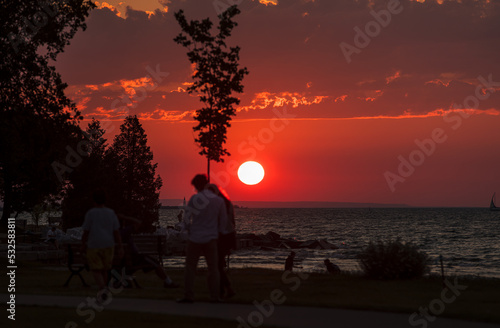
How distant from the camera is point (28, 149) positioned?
2517 centimetres

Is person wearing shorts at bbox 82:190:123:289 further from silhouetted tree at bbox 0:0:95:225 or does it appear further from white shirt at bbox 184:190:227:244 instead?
silhouetted tree at bbox 0:0:95:225

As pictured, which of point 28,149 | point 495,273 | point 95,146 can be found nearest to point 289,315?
point 28,149

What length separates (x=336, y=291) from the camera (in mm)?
14703

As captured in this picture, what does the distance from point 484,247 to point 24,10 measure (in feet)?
210

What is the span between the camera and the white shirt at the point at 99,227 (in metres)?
12.0

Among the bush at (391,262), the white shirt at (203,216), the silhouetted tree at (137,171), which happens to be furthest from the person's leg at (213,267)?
the silhouetted tree at (137,171)

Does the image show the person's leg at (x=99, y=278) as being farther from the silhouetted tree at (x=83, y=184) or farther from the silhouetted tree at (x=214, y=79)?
the silhouetted tree at (x=83, y=184)

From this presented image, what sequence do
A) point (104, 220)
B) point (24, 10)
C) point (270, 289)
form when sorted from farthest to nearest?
point (24, 10) → point (270, 289) → point (104, 220)

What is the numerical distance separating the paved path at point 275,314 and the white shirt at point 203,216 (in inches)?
49.3

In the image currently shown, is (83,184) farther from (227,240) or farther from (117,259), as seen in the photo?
(227,240)

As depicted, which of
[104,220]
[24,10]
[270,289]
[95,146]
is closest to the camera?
[104,220]

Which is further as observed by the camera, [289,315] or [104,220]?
[104,220]

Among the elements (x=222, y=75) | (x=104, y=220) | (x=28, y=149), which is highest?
(x=222, y=75)

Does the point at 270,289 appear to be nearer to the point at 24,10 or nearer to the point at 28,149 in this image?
the point at 28,149
